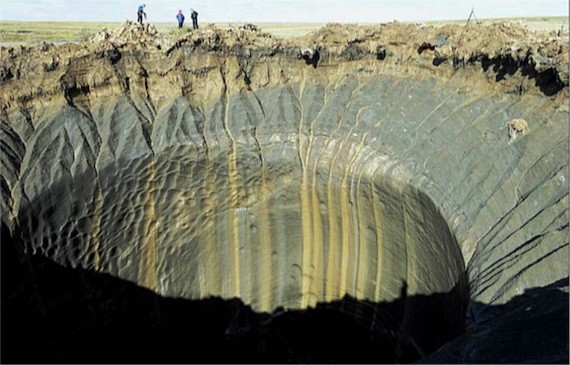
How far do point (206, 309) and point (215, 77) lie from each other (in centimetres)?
695

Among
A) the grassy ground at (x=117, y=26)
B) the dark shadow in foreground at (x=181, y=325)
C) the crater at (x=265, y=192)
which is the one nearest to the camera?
the crater at (x=265, y=192)

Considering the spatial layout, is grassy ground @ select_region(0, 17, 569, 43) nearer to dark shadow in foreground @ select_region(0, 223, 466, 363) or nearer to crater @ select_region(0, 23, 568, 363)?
crater @ select_region(0, 23, 568, 363)

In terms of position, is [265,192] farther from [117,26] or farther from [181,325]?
[117,26]

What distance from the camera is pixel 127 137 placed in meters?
13.5

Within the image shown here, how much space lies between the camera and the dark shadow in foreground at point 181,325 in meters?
11.6

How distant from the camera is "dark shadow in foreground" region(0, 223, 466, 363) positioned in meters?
11.6

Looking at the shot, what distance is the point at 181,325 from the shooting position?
1502 cm

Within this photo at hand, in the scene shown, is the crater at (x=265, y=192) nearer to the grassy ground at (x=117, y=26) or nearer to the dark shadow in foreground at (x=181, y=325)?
the dark shadow in foreground at (x=181, y=325)

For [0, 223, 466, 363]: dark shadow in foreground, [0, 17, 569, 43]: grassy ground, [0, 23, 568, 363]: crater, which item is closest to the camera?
[0, 23, 568, 363]: crater

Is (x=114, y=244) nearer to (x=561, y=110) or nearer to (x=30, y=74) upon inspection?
(x=30, y=74)

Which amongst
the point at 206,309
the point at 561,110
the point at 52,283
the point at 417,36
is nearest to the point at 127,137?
the point at 52,283

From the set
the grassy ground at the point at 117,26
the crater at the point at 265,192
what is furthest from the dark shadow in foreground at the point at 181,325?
the grassy ground at the point at 117,26

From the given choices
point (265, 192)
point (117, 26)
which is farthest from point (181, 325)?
point (117, 26)

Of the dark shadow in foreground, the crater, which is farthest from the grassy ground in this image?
the dark shadow in foreground
